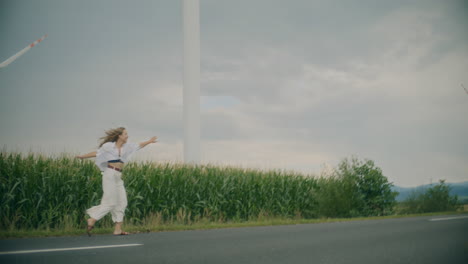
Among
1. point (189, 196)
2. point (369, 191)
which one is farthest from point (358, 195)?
point (189, 196)

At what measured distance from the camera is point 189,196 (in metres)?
15.6

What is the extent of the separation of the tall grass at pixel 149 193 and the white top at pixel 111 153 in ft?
11.7

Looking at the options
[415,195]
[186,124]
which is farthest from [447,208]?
[186,124]

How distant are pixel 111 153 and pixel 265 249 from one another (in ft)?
13.6

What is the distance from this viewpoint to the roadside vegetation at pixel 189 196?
12.5 metres

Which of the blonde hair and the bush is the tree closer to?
the bush

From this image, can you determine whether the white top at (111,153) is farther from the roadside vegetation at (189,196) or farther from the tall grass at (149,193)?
the tall grass at (149,193)

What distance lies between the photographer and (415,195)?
2184 centimetres

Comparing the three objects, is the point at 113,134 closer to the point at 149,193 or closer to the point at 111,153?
the point at 111,153

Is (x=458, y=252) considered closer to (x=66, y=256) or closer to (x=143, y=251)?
(x=143, y=251)

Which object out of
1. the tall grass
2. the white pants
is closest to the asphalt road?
the white pants

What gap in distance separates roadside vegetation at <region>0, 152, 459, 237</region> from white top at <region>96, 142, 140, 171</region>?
2.19m

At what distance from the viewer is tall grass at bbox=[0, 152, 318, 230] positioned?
493 inches

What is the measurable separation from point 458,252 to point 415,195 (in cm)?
1552
